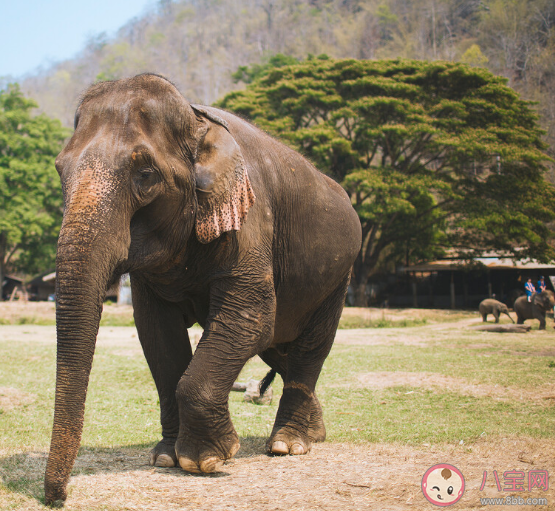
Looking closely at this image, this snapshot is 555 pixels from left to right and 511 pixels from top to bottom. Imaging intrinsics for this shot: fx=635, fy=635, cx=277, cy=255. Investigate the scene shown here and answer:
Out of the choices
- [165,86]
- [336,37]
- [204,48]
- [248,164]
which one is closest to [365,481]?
[248,164]

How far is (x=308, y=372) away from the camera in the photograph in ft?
20.6

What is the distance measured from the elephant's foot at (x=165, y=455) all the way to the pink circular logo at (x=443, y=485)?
77.2 inches

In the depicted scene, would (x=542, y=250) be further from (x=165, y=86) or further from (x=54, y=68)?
(x=54, y=68)

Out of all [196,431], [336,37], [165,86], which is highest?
[336,37]

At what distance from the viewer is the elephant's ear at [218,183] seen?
180 inches

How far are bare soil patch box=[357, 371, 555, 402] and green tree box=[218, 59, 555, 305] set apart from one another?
20.7m

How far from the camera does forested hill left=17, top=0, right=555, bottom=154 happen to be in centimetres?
7519

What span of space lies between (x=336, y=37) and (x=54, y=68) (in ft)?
352

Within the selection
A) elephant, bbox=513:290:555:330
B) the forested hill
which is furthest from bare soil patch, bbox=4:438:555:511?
the forested hill

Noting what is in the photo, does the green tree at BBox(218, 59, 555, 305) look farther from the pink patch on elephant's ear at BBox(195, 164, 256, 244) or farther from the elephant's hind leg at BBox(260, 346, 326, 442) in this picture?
the pink patch on elephant's ear at BBox(195, 164, 256, 244)

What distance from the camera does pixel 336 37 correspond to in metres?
108

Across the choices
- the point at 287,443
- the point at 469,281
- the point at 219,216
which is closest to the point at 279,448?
the point at 287,443

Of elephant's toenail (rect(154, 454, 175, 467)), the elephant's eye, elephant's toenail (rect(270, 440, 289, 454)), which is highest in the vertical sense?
the elephant's eye

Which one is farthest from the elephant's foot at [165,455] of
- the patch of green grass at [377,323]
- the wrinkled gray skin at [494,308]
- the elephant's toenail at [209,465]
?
the wrinkled gray skin at [494,308]
